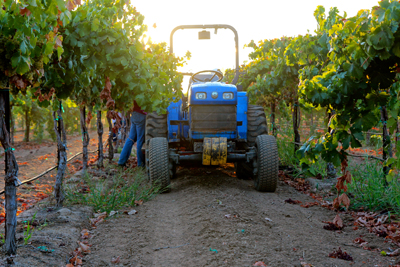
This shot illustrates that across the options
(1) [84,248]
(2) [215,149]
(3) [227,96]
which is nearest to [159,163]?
(2) [215,149]

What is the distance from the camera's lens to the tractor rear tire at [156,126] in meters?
5.99

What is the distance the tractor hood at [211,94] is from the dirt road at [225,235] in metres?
1.37

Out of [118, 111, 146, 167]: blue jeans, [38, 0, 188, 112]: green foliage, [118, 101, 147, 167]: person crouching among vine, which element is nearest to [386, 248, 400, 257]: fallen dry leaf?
[38, 0, 188, 112]: green foliage

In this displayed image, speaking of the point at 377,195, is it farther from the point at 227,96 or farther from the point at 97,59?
the point at 97,59

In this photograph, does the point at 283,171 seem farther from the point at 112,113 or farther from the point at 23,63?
the point at 23,63

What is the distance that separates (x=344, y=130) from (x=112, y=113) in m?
2.39

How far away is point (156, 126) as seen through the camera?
6043mm

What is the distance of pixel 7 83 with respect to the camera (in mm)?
2662

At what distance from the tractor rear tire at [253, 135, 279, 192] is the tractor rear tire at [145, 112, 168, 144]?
1.69 metres

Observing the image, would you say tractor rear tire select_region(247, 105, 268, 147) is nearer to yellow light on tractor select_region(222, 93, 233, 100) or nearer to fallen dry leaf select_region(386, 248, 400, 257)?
yellow light on tractor select_region(222, 93, 233, 100)

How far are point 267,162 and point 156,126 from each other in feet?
6.64

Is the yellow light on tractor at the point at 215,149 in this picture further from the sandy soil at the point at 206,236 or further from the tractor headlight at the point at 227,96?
the tractor headlight at the point at 227,96

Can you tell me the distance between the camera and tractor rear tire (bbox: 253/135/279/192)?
16.9 feet

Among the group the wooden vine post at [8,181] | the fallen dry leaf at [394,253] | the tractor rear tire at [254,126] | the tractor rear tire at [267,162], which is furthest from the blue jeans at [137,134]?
the fallen dry leaf at [394,253]
